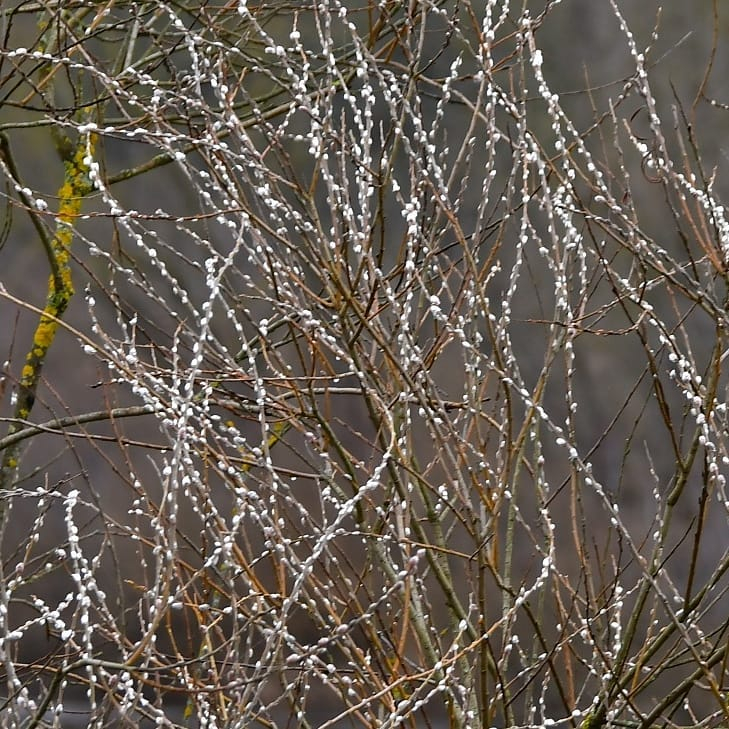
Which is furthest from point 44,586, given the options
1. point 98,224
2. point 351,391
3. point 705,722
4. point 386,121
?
point 705,722

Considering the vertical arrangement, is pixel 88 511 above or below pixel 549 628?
above

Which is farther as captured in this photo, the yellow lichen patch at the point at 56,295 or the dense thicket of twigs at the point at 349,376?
the yellow lichen patch at the point at 56,295

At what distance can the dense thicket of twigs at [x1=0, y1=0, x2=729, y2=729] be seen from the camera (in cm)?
121

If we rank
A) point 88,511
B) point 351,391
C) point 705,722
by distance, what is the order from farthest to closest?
1. point 88,511
2. point 351,391
3. point 705,722

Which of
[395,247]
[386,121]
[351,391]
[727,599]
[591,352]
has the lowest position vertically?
[727,599]

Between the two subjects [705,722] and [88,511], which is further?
[88,511]

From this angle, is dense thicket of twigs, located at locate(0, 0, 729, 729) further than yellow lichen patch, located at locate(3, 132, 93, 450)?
No

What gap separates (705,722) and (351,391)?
805 millimetres

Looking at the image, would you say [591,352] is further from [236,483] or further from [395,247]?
[236,483]

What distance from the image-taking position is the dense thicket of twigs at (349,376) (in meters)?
1.21

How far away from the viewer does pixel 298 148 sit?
12.1 ft

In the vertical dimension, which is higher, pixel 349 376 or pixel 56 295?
pixel 56 295

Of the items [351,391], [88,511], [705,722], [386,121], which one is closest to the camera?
[705,722]

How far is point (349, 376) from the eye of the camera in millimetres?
2475
